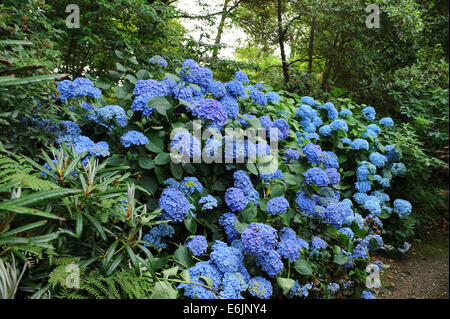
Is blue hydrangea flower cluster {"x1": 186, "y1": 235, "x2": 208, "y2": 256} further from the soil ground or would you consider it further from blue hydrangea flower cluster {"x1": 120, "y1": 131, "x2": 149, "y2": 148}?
the soil ground

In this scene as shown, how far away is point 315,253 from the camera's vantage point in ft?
6.49

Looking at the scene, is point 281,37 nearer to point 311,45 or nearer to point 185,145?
point 311,45

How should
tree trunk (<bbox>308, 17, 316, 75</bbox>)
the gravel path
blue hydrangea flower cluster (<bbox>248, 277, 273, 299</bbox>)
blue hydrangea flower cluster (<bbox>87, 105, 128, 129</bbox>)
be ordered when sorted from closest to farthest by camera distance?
blue hydrangea flower cluster (<bbox>248, 277, 273, 299</bbox>) → blue hydrangea flower cluster (<bbox>87, 105, 128, 129</bbox>) → the gravel path → tree trunk (<bbox>308, 17, 316, 75</bbox>)

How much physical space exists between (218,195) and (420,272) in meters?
2.09

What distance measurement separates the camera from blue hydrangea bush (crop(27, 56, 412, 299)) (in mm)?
1553

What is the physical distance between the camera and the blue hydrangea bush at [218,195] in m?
1.55

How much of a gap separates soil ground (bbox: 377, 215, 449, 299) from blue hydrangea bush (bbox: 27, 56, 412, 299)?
1.52 ft

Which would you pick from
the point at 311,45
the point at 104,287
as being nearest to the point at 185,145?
the point at 104,287

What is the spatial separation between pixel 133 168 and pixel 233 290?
2.89 feet

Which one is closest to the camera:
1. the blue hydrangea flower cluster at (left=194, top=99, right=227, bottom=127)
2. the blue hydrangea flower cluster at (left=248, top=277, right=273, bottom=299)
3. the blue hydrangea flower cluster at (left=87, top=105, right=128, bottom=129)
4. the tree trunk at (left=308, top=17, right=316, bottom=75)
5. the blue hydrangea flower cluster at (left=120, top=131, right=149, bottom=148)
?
the blue hydrangea flower cluster at (left=248, top=277, right=273, bottom=299)

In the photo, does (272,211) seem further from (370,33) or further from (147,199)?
(370,33)

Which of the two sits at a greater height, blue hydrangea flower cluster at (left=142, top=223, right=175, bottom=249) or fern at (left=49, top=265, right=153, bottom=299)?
blue hydrangea flower cluster at (left=142, top=223, right=175, bottom=249)

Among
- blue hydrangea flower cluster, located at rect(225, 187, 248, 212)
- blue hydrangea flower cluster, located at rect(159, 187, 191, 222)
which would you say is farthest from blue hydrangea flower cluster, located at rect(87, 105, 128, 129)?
blue hydrangea flower cluster, located at rect(225, 187, 248, 212)

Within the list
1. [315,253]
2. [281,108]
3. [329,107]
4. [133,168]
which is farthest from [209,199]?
[329,107]
